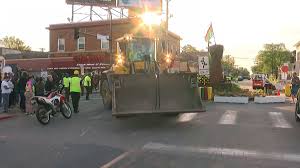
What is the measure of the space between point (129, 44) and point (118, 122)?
401 centimetres

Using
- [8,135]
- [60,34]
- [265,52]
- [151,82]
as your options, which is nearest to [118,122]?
[151,82]

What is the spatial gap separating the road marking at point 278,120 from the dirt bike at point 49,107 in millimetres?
7298

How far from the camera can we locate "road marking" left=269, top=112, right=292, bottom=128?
45.9 ft

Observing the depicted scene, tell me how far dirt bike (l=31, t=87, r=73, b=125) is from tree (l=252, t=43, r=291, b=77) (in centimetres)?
13533

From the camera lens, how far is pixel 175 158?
9023 millimetres

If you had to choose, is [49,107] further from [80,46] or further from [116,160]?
[80,46]

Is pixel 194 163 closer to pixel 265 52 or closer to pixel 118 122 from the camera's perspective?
pixel 118 122

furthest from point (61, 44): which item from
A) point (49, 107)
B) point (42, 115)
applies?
point (42, 115)

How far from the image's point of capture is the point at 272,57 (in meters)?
153

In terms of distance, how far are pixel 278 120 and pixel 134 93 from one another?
5240 mm

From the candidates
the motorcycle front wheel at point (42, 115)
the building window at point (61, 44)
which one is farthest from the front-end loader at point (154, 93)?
the building window at point (61, 44)

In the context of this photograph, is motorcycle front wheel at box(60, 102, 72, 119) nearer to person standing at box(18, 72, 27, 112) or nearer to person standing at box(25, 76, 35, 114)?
person standing at box(25, 76, 35, 114)

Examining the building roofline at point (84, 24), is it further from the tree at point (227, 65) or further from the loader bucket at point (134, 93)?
the tree at point (227, 65)

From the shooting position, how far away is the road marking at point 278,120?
14000mm
